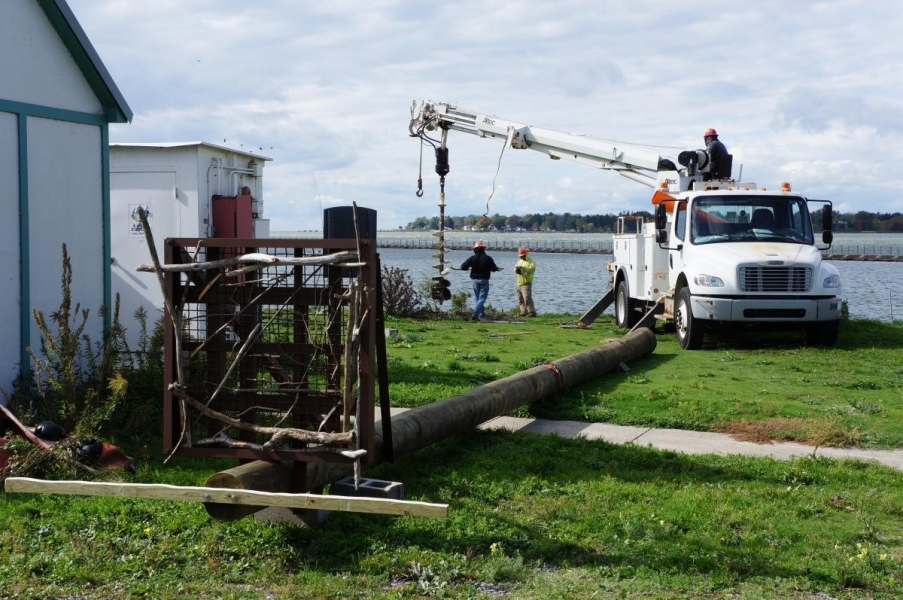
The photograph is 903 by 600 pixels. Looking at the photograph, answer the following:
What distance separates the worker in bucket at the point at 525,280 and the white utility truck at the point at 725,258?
15.6 feet

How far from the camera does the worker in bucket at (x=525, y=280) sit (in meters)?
25.9

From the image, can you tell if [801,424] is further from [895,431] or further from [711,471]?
[711,471]

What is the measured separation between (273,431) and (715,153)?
14784 mm

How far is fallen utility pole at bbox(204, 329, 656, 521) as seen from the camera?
6.21m

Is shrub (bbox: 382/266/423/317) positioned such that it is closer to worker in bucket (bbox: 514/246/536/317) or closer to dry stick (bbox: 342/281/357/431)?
worker in bucket (bbox: 514/246/536/317)

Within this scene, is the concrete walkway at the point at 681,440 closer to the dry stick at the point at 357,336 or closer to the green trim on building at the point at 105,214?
the dry stick at the point at 357,336

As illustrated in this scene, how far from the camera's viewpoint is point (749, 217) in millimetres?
17828

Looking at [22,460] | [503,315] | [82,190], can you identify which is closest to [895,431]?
[22,460]

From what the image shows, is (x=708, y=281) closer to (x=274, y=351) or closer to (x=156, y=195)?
(x=156, y=195)

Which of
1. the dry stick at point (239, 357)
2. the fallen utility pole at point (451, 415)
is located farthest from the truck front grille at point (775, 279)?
the dry stick at point (239, 357)

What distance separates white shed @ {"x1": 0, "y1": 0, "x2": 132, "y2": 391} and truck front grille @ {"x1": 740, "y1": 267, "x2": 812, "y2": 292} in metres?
10.0

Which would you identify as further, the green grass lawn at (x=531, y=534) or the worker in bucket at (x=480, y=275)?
the worker in bucket at (x=480, y=275)

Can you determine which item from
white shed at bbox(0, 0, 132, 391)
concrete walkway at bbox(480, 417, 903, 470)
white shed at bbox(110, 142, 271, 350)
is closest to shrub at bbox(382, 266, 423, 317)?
white shed at bbox(110, 142, 271, 350)

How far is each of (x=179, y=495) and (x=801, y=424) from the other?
6715 millimetres
